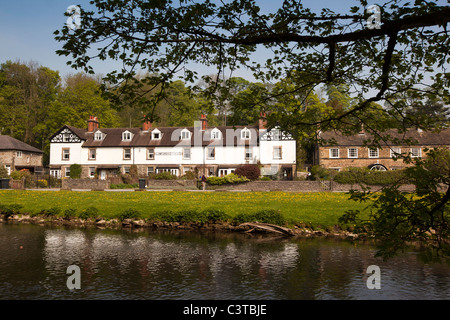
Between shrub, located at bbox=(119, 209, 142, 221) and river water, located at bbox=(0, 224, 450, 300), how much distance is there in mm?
3716

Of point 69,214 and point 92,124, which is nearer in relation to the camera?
point 69,214

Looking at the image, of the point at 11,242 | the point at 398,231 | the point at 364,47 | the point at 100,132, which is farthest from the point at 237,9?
the point at 100,132

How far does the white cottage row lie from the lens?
47.8 metres

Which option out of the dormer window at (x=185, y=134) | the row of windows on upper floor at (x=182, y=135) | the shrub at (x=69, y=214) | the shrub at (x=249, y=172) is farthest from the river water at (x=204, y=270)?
the dormer window at (x=185, y=134)

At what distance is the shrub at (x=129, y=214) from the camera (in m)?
20.7

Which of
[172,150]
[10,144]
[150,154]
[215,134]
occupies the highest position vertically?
[215,134]

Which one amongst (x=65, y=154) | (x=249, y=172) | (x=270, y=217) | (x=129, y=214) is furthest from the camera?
(x=65, y=154)

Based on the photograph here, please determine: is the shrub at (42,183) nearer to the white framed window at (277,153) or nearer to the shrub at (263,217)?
the white framed window at (277,153)

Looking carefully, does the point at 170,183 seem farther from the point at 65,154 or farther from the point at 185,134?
the point at 65,154

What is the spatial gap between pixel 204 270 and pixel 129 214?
10398 mm

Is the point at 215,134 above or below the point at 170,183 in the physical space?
above

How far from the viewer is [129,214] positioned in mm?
20766

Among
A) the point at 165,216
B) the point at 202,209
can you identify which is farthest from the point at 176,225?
the point at 202,209
